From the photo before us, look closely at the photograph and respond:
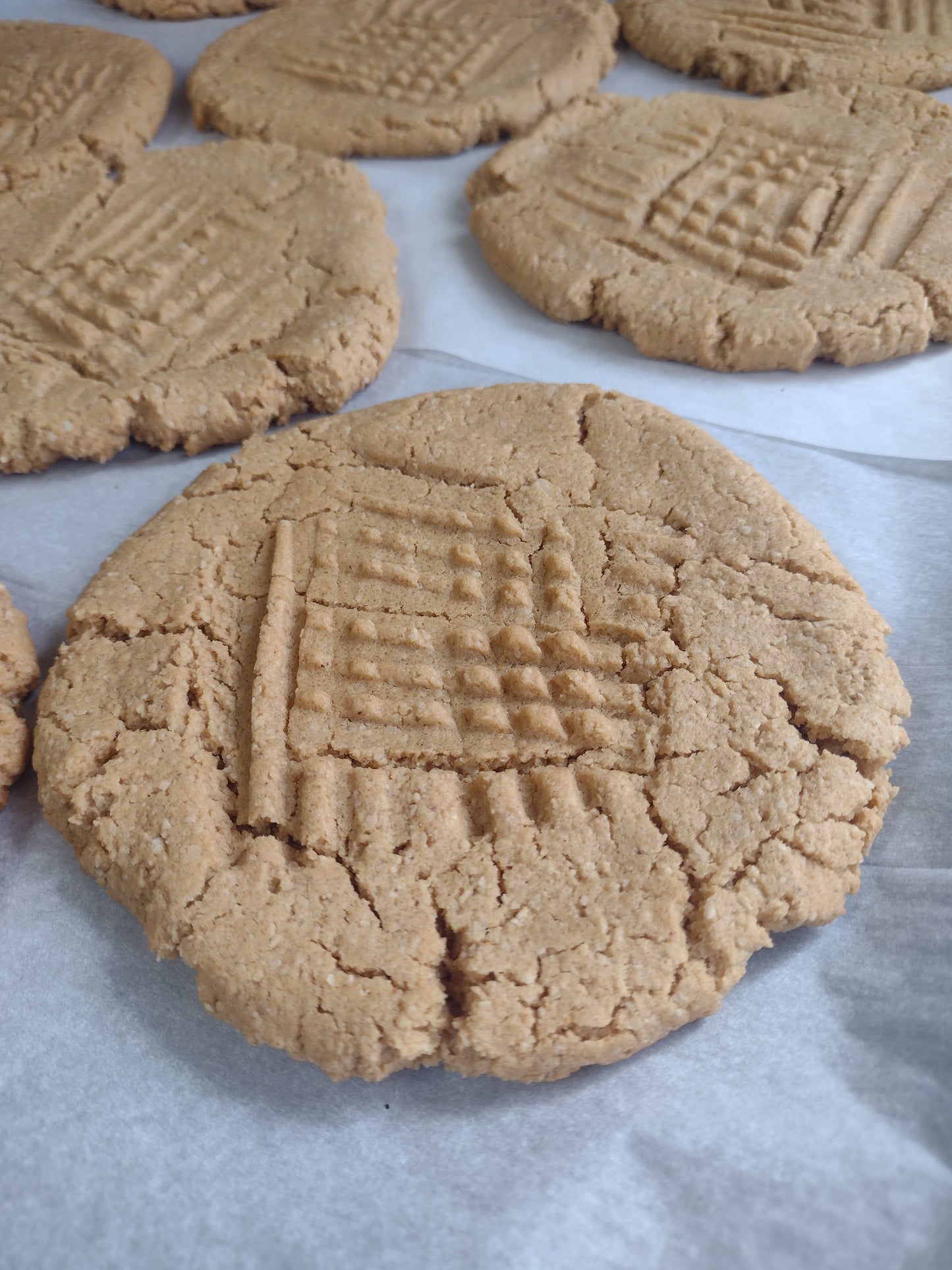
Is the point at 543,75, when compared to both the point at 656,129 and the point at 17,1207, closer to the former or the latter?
the point at 656,129

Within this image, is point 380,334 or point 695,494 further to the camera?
point 380,334

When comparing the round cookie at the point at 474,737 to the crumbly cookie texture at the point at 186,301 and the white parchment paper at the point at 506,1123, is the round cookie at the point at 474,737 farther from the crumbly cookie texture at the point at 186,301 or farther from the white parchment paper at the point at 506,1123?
the crumbly cookie texture at the point at 186,301

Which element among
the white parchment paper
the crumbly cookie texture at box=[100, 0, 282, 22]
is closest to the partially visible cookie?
the crumbly cookie texture at box=[100, 0, 282, 22]

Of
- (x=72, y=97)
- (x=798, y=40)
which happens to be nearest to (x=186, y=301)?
(x=72, y=97)

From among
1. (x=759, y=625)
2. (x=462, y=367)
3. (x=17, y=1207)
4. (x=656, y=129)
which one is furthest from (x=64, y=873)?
(x=656, y=129)

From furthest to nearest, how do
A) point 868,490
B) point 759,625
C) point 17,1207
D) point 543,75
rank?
point 543,75, point 868,490, point 759,625, point 17,1207

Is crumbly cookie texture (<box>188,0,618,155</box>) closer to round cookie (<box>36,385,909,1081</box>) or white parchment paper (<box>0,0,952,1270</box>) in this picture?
round cookie (<box>36,385,909,1081</box>)

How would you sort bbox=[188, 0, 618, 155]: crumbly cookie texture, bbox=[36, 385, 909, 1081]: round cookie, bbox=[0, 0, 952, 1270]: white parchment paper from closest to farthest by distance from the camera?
bbox=[0, 0, 952, 1270]: white parchment paper < bbox=[36, 385, 909, 1081]: round cookie < bbox=[188, 0, 618, 155]: crumbly cookie texture
